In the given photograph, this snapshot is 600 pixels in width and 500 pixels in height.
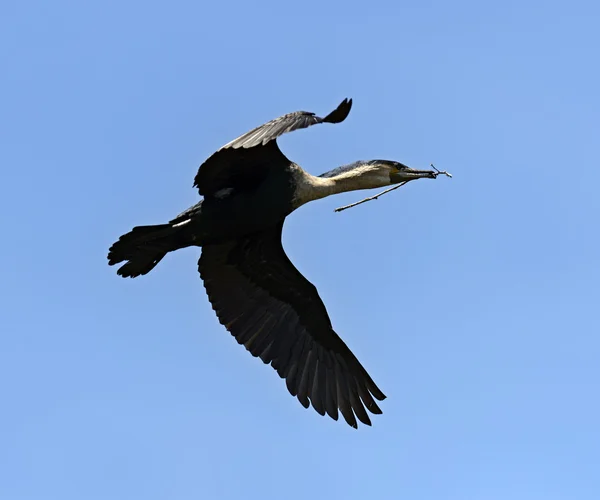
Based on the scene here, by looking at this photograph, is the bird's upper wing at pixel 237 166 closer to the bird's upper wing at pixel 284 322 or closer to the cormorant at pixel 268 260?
the cormorant at pixel 268 260

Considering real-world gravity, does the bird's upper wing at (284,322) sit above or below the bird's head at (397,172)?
below

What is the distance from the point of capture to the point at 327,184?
1355cm

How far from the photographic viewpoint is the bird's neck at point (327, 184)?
13.3 m

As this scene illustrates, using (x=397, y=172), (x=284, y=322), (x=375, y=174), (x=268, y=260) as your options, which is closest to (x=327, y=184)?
(x=375, y=174)

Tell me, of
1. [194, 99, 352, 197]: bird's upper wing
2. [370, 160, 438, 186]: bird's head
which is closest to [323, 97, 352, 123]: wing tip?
[194, 99, 352, 197]: bird's upper wing

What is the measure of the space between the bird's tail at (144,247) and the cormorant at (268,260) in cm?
1

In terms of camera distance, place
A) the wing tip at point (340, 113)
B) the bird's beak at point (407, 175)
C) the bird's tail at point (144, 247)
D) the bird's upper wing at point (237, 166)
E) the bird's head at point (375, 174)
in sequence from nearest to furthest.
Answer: the wing tip at point (340, 113) < the bird's upper wing at point (237, 166) < the bird's tail at point (144, 247) < the bird's head at point (375, 174) < the bird's beak at point (407, 175)

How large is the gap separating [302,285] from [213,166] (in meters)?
2.40

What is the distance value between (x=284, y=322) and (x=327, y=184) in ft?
6.81

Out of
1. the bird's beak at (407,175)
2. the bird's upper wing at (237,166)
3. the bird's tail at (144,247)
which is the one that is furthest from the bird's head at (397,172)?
the bird's tail at (144,247)

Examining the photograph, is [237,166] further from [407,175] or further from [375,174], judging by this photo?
[407,175]

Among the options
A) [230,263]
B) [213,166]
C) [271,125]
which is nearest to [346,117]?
[271,125]

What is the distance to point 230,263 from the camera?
1436 cm

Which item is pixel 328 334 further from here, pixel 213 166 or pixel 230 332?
pixel 213 166
